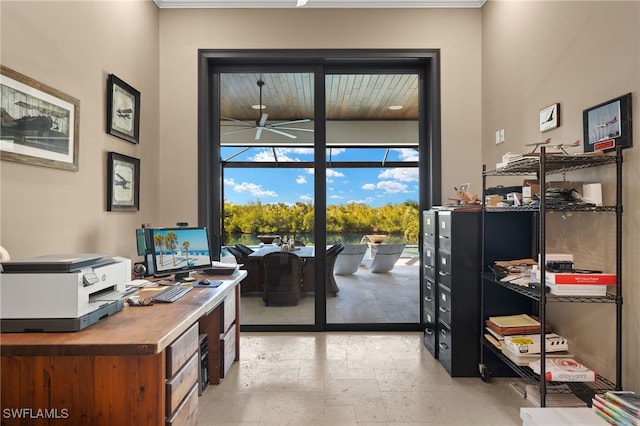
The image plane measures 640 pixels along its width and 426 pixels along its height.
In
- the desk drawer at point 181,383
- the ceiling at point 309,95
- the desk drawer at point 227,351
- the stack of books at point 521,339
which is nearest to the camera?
the desk drawer at point 181,383

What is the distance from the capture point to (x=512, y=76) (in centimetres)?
313

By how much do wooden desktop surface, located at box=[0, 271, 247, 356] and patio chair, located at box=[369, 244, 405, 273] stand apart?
2.51 metres

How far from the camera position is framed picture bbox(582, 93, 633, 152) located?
6.46 ft

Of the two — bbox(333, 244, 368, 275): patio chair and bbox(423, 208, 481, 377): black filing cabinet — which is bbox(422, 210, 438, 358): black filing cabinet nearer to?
bbox(423, 208, 481, 377): black filing cabinet

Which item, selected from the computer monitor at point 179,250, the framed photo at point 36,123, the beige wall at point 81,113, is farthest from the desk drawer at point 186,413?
the framed photo at point 36,123

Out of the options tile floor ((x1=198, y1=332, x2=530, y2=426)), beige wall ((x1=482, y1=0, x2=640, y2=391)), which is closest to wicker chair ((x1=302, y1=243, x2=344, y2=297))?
tile floor ((x1=198, y1=332, x2=530, y2=426))

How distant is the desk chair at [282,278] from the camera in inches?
153

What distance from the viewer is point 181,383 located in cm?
164

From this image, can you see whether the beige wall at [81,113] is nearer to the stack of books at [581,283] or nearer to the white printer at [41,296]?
the white printer at [41,296]

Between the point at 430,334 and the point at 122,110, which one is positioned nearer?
the point at 122,110

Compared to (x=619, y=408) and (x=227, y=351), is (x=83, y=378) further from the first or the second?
(x=619, y=408)

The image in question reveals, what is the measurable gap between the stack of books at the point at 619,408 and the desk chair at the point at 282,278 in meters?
2.63

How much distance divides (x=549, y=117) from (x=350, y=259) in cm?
224

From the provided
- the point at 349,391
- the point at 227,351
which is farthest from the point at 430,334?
the point at 227,351
